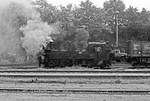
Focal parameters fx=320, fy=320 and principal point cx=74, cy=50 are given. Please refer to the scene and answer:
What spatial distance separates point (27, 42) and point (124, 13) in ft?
98.4

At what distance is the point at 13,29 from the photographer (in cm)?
3409

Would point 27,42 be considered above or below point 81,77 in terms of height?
above

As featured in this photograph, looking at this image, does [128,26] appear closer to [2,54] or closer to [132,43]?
[132,43]

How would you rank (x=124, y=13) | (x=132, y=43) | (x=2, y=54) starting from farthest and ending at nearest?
(x=124, y=13), (x=2, y=54), (x=132, y=43)

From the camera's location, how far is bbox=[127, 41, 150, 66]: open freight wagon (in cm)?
3030

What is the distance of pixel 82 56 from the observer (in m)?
27.4

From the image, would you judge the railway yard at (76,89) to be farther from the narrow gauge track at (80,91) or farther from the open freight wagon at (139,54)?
the open freight wagon at (139,54)

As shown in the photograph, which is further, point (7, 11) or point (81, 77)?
point (7, 11)

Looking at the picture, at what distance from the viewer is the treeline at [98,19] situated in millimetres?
40287

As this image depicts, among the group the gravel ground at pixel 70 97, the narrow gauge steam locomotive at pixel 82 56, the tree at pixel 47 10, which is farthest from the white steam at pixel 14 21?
the gravel ground at pixel 70 97

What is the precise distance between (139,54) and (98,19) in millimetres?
18121

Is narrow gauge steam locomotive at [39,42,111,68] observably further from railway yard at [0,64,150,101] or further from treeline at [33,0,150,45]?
railway yard at [0,64,150,101]

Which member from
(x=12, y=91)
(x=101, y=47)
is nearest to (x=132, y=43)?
(x=101, y=47)

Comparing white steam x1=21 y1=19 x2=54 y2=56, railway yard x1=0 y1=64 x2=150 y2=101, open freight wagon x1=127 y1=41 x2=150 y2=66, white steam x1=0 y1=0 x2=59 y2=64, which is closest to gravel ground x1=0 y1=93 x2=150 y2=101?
railway yard x1=0 y1=64 x2=150 y2=101
